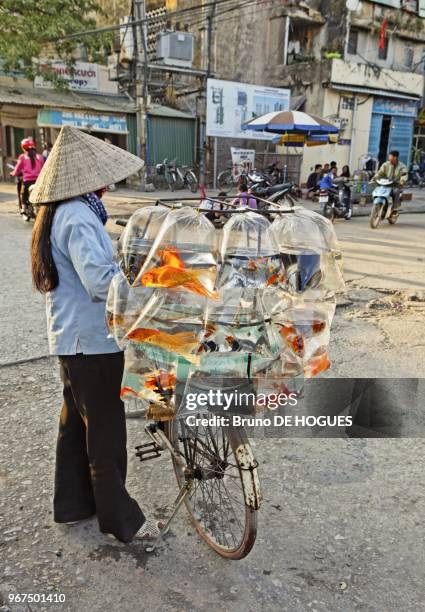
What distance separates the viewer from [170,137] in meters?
18.2

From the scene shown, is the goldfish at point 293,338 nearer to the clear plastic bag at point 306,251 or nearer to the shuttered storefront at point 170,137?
the clear plastic bag at point 306,251

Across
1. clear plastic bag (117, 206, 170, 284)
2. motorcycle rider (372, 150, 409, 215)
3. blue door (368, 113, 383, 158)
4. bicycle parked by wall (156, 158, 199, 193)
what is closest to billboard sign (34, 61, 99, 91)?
bicycle parked by wall (156, 158, 199, 193)

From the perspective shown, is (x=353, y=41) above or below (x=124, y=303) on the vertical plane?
above

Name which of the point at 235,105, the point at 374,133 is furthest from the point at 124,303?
the point at 374,133

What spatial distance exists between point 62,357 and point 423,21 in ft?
84.4

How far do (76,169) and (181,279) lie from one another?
2.17 feet

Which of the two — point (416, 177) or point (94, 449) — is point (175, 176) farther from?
point (94, 449)

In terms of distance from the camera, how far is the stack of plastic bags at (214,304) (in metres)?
1.69

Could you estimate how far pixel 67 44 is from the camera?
44.2 feet

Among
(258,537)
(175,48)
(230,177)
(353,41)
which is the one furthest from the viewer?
(353,41)

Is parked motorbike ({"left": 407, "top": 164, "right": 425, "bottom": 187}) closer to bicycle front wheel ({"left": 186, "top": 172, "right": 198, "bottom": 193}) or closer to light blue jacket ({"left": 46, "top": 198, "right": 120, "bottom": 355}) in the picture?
bicycle front wheel ({"left": 186, "top": 172, "right": 198, "bottom": 193})

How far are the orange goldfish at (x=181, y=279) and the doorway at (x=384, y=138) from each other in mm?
23181

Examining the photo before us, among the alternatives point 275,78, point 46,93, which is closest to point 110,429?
point 46,93

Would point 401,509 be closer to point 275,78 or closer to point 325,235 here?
point 325,235
